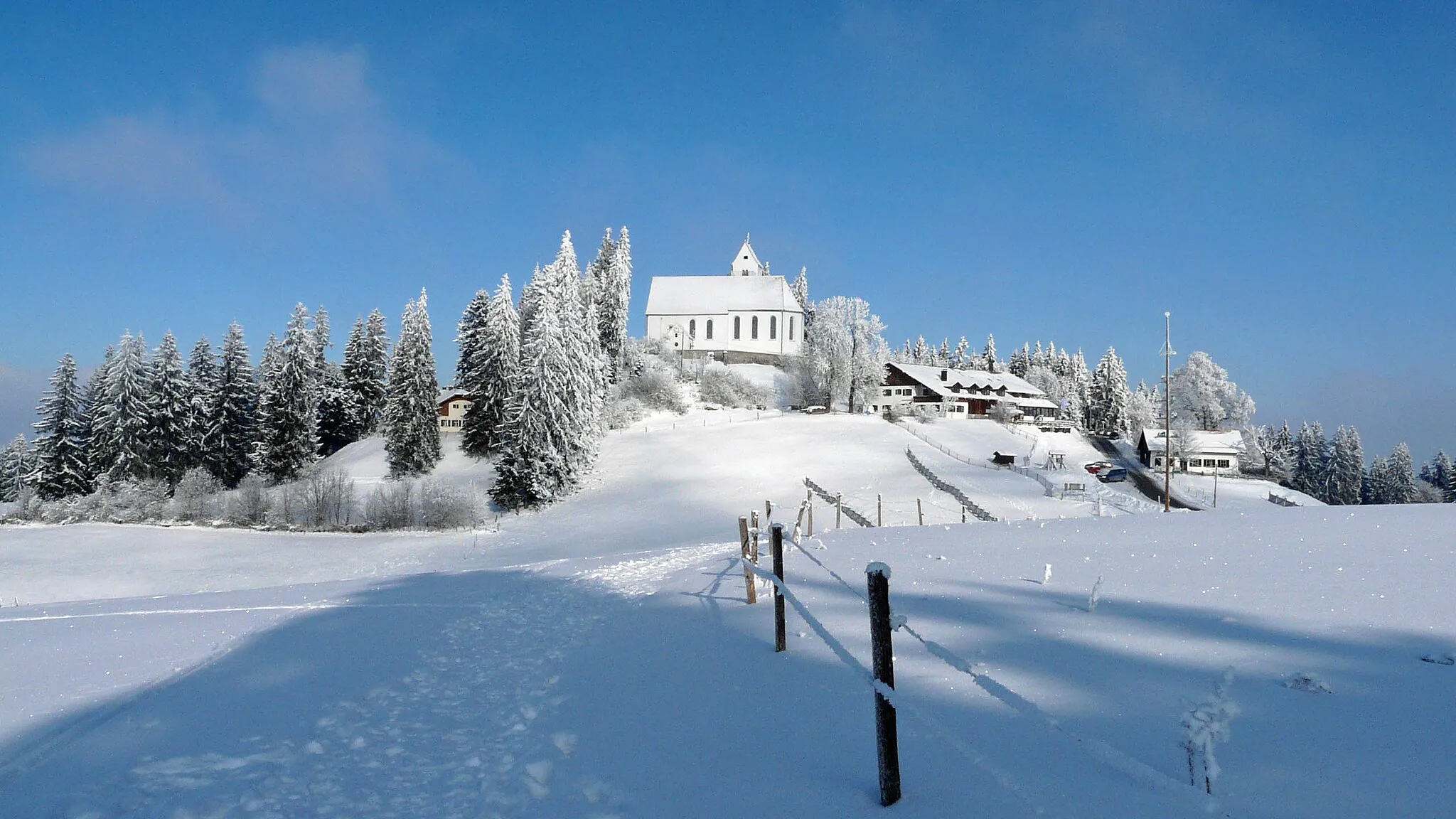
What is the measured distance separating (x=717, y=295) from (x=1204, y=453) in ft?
196

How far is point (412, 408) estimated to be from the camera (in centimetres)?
5003

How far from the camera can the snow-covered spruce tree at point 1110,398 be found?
3376 inches

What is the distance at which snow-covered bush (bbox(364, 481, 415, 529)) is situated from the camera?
126 feet

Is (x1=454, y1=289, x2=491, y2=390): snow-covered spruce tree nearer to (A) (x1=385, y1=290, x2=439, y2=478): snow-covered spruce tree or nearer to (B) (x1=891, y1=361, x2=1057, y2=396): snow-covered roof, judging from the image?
(A) (x1=385, y1=290, x2=439, y2=478): snow-covered spruce tree

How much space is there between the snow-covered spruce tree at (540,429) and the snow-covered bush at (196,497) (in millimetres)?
15821

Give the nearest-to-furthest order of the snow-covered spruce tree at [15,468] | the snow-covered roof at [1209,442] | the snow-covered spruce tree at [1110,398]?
the snow-covered spruce tree at [15,468] < the snow-covered roof at [1209,442] < the snow-covered spruce tree at [1110,398]

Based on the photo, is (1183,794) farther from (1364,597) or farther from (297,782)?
(1364,597)

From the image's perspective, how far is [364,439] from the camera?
194 ft

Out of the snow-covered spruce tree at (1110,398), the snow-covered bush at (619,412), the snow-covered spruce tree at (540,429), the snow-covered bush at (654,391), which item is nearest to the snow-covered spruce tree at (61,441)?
the snow-covered spruce tree at (540,429)

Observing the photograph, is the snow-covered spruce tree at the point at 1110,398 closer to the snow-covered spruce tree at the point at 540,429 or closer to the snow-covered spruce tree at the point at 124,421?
the snow-covered spruce tree at the point at 540,429

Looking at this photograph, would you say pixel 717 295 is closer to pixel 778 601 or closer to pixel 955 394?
pixel 955 394

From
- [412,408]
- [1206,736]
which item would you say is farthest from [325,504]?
[1206,736]

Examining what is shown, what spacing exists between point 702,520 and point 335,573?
16.4 meters

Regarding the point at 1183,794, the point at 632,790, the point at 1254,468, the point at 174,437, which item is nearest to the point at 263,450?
the point at 174,437
